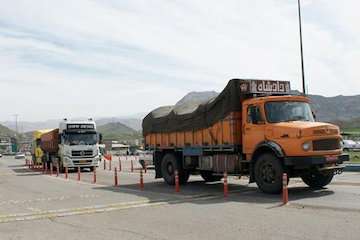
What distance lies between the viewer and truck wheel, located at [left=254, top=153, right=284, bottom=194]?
15.9 meters

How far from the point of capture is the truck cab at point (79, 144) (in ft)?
116

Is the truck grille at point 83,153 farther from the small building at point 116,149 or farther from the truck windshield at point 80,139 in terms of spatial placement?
the small building at point 116,149

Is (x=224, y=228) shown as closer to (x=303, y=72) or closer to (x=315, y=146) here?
(x=315, y=146)

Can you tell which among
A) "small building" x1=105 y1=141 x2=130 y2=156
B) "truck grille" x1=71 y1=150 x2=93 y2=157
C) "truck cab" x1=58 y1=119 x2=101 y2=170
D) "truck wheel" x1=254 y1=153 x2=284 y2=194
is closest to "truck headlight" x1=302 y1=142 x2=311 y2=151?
"truck wheel" x1=254 y1=153 x2=284 y2=194

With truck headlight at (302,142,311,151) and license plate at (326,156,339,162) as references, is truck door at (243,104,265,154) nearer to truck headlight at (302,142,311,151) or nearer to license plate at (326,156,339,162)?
truck headlight at (302,142,311,151)

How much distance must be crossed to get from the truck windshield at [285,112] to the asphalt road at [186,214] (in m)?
2.21

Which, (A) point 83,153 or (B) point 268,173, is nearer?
(B) point 268,173

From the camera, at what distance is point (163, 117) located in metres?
22.4

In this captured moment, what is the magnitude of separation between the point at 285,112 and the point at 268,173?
199 cm

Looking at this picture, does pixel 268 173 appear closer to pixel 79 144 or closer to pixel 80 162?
pixel 80 162

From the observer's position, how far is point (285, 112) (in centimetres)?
1688

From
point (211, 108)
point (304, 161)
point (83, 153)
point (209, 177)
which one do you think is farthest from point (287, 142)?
point (83, 153)

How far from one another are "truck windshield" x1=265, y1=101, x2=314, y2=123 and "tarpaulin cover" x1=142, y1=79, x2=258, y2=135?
1.43 m

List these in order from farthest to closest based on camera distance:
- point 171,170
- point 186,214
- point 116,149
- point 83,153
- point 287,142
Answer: point 116,149 < point 83,153 < point 171,170 < point 287,142 < point 186,214
